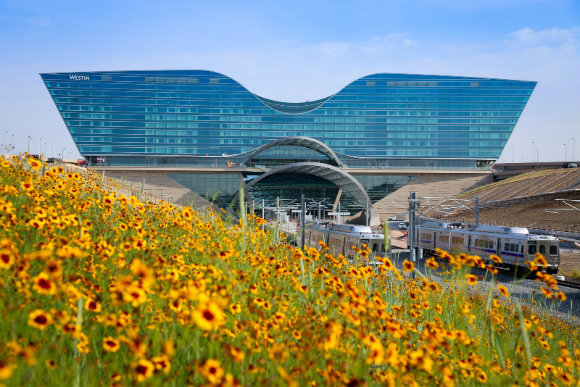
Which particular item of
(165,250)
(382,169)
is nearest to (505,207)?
(382,169)

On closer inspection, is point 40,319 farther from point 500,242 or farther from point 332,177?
point 332,177

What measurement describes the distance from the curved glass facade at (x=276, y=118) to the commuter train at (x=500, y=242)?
52647mm

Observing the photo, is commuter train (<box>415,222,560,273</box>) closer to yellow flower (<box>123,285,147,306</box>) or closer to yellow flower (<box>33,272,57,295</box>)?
yellow flower (<box>123,285,147,306</box>)

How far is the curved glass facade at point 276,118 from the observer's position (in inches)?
3159

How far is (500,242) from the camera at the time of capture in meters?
24.3

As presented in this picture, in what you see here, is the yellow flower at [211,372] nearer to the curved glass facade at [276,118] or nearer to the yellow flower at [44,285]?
the yellow flower at [44,285]

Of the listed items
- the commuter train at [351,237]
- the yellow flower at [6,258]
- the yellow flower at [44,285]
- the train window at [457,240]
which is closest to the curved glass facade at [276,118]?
the train window at [457,240]

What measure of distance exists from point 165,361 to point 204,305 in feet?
0.98

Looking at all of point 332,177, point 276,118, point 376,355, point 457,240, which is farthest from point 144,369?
→ point 276,118

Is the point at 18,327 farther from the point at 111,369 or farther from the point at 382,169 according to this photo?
the point at 382,169

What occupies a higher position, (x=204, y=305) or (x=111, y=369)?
(x=204, y=305)

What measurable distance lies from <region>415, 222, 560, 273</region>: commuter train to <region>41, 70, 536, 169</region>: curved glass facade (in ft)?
173

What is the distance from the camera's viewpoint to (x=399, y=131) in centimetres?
8456

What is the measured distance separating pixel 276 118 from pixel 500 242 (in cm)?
6610
